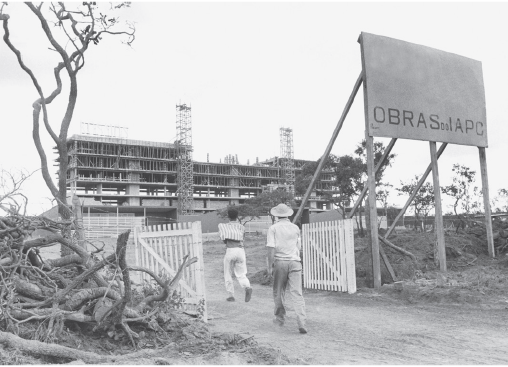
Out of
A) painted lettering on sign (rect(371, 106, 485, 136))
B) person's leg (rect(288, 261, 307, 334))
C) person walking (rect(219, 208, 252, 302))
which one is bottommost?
person's leg (rect(288, 261, 307, 334))

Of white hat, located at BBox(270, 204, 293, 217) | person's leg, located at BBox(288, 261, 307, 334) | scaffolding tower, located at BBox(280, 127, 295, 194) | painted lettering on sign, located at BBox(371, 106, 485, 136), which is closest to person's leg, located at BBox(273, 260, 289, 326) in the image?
person's leg, located at BBox(288, 261, 307, 334)

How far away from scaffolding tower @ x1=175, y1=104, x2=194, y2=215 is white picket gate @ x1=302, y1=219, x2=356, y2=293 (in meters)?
87.6

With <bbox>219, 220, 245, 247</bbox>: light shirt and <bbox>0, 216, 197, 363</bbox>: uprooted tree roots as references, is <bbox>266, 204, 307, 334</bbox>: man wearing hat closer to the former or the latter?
<bbox>0, 216, 197, 363</bbox>: uprooted tree roots

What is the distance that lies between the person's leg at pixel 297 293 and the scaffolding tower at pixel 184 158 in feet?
304

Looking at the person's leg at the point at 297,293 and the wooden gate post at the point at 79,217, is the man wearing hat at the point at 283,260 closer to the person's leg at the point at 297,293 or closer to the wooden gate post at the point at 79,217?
the person's leg at the point at 297,293

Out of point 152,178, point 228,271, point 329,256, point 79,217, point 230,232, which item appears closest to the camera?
point 79,217

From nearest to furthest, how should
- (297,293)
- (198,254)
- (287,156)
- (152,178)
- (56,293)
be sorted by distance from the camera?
(56,293) < (297,293) < (198,254) < (152,178) < (287,156)

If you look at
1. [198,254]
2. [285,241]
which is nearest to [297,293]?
[285,241]

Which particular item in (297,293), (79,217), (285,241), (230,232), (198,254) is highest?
(79,217)

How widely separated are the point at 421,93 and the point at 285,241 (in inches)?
289

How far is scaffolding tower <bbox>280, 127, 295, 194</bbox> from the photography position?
390ft

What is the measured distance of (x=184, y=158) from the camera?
10294 cm

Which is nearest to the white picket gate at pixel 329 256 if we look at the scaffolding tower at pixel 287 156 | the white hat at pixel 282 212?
the white hat at pixel 282 212

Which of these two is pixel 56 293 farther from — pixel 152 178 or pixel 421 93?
pixel 152 178
